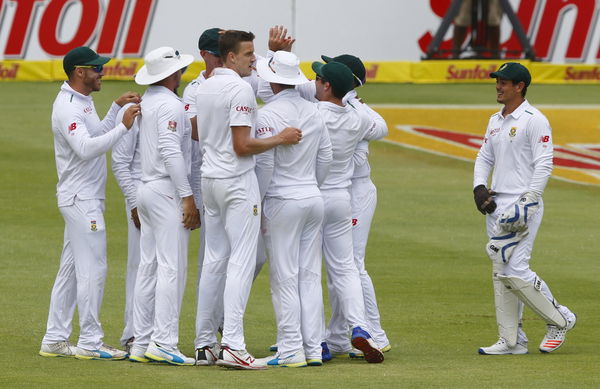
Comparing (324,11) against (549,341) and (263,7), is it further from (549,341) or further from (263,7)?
(549,341)

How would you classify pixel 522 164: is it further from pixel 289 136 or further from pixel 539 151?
pixel 289 136

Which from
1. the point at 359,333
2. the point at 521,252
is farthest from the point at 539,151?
the point at 359,333

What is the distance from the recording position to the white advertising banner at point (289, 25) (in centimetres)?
3108

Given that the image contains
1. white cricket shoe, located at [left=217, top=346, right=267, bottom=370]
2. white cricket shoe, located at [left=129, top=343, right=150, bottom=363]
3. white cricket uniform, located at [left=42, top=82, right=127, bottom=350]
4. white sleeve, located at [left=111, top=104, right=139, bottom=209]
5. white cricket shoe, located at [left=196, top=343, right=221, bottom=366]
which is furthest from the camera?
white sleeve, located at [left=111, top=104, right=139, bottom=209]

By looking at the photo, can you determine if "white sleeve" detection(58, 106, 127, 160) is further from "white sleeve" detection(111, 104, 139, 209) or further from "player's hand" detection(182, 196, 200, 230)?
"player's hand" detection(182, 196, 200, 230)

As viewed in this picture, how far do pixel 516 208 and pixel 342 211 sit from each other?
4.72 ft

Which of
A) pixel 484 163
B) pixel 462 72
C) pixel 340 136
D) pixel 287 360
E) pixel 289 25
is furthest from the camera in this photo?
pixel 462 72

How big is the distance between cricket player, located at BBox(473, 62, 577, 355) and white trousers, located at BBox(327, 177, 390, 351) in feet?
3.00

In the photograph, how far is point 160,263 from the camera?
995 centimetres

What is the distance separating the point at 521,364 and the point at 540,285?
89cm

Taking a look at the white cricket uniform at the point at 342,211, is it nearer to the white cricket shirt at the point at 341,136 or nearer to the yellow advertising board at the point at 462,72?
the white cricket shirt at the point at 341,136

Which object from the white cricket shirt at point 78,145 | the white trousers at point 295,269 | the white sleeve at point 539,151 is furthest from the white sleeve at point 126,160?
the white sleeve at point 539,151

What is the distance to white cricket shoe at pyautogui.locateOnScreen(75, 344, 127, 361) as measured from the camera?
33.5 feet

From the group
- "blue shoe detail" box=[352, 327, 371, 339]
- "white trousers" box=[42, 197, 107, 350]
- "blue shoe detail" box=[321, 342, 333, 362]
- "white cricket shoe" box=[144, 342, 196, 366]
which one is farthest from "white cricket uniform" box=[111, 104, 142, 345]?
"blue shoe detail" box=[352, 327, 371, 339]
